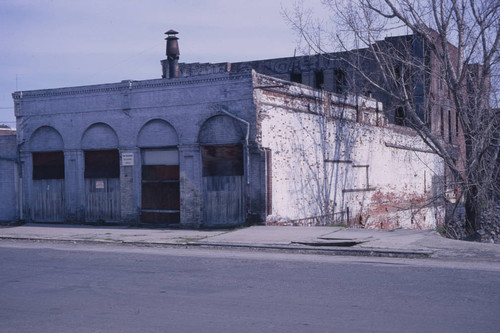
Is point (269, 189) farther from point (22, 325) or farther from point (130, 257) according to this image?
point (22, 325)

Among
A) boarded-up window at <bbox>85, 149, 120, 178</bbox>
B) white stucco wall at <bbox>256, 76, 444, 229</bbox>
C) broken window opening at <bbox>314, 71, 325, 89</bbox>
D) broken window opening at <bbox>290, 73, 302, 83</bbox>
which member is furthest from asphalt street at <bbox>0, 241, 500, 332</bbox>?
broken window opening at <bbox>290, 73, 302, 83</bbox>

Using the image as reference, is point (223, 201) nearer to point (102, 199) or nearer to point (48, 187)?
point (102, 199)

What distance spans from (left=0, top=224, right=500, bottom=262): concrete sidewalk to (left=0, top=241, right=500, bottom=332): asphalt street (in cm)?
92

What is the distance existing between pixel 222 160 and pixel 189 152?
119 cm

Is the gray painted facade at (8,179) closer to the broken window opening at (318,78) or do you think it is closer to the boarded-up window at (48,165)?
the boarded-up window at (48,165)

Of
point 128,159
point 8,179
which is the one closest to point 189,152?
point 128,159

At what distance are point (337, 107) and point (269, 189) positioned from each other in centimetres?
672

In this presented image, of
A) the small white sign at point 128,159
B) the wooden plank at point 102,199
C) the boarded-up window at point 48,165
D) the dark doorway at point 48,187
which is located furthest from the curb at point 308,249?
the boarded-up window at point 48,165

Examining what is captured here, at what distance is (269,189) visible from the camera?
1736 centimetres

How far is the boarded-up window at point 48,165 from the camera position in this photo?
Result: 20.4m

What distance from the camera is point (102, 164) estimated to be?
19734 mm

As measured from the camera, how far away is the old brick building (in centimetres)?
1748

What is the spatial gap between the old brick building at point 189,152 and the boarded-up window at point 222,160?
3 cm

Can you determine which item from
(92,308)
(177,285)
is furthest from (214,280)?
(92,308)
